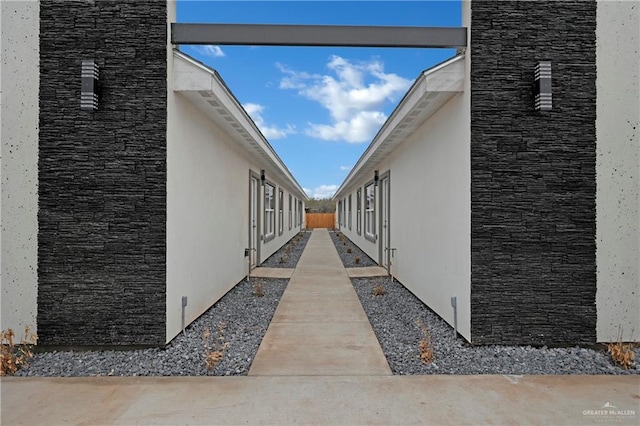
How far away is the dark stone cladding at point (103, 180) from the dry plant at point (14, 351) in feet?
0.46

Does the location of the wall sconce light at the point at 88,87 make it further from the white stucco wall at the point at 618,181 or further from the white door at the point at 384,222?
the white door at the point at 384,222

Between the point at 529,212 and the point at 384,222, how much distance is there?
5608 millimetres

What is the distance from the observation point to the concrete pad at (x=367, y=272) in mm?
9102

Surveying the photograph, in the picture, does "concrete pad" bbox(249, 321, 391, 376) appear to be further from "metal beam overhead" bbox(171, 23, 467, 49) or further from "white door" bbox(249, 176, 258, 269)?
"white door" bbox(249, 176, 258, 269)

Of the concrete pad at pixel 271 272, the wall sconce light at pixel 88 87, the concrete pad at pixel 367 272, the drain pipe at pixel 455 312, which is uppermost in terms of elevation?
the wall sconce light at pixel 88 87

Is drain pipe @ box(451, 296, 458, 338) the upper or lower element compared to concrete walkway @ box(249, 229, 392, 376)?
upper

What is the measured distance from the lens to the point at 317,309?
19.6 ft

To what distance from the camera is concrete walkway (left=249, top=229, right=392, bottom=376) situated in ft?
12.2

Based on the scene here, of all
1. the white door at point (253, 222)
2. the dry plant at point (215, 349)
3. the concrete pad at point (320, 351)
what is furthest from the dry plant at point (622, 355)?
the white door at point (253, 222)

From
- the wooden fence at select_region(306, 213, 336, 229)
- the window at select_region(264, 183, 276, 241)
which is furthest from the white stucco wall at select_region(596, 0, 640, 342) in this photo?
the wooden fence at select_region(306, 213, 336, 229)

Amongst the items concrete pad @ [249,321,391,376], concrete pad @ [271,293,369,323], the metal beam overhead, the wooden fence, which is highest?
the metal beam overhead

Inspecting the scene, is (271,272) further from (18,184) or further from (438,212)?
(18,184)

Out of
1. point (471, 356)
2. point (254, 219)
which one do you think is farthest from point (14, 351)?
point (254, 219)

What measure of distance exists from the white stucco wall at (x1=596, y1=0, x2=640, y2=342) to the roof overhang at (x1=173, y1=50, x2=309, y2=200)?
15.5 feet
